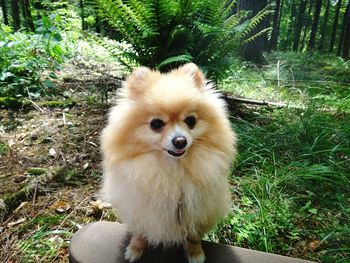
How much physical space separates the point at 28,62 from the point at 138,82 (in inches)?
120

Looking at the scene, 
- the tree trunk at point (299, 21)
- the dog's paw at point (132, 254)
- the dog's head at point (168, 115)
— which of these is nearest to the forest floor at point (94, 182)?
the dog's paw at point (132, 254)

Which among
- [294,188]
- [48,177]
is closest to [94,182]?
[48,177]

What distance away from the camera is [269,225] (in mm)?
2119

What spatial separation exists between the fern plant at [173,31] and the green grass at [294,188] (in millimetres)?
932

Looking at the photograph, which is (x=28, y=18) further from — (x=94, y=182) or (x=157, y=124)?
(x=157, y=124)

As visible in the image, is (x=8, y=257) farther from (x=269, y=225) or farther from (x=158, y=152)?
(x=269, y=225)

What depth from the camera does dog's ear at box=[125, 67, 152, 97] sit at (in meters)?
1.59

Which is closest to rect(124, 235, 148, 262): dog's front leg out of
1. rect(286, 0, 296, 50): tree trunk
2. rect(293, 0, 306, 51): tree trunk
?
rect(293, 0, 306, 51): tree trunk

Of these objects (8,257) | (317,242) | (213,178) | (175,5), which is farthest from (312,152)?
(8,257)

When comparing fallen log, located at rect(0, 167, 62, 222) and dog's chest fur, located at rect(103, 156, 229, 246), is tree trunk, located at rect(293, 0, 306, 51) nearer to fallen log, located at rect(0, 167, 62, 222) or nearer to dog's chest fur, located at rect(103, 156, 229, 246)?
fallen log, located at rect(0, 167, 62, 222)

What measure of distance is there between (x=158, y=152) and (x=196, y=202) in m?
0.31

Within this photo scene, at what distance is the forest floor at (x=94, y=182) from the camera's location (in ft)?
6.72

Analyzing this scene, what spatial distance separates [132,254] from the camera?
5.59 feet

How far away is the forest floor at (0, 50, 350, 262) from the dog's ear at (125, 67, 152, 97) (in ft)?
3.66
